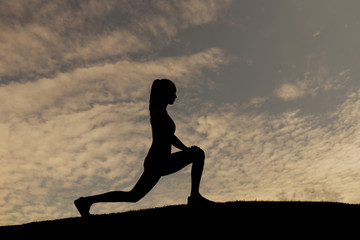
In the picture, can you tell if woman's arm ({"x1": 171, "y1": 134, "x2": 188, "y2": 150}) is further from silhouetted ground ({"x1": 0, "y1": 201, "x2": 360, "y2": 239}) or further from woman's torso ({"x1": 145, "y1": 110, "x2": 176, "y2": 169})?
silhouetted ground ({"x1": 0, "y1": 201, "x2": 360, "y2": 239})

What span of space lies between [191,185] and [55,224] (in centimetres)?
451

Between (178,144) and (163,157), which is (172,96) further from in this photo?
(163,157)

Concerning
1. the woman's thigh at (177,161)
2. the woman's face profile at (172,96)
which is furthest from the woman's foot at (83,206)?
the woman's face profile at (172,96)

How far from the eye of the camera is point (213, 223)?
29.7ft

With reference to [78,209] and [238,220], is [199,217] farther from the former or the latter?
[78,209]

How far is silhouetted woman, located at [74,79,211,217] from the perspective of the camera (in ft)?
27.0

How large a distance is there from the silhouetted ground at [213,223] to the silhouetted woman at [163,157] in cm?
87

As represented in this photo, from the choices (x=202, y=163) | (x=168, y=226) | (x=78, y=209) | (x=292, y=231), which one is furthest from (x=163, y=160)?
(x=292, y=231)

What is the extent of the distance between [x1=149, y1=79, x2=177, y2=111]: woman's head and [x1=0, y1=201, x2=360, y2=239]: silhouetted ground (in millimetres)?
2595

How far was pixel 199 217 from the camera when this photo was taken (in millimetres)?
9438

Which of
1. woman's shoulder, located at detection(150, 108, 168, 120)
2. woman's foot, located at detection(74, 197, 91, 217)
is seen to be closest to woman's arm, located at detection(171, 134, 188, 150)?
woman's shoulder, located at detection(150, 108, 168, 120)

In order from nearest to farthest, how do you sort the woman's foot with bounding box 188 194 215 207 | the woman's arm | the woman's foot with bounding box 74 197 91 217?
the woman's foot with bounding box 188 194 215 207, the woman's arm, the woman's foot with bounding box 74 197 91 217

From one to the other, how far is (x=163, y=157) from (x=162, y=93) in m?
1.44

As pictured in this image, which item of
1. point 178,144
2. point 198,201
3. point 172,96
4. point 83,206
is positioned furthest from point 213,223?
point 172,96
